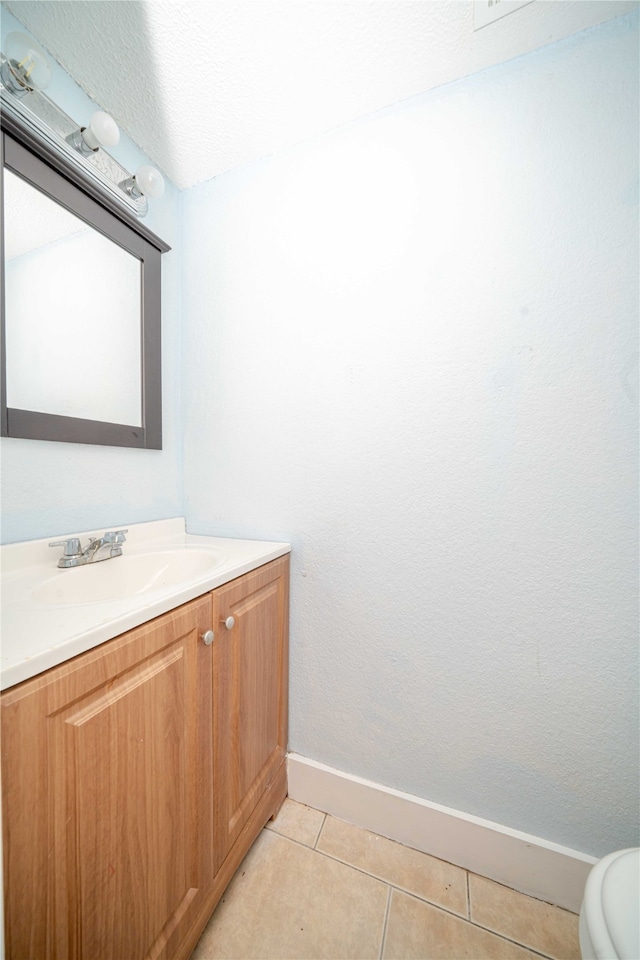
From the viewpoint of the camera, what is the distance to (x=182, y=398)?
1.33m


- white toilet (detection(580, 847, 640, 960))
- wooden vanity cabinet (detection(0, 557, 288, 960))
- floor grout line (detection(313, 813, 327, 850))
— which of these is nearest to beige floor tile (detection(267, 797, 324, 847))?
floor grout line (detection(313, 813, 327, 850))

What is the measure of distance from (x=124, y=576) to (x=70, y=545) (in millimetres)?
169

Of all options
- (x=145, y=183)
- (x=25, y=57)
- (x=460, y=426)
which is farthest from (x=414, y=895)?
(x=25, y=57)

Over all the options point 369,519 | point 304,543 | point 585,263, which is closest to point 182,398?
point 304,543

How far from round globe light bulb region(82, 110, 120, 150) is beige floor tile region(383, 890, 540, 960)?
208 centimetres

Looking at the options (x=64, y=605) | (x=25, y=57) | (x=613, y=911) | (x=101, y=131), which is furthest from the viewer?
(x=101, y=131)

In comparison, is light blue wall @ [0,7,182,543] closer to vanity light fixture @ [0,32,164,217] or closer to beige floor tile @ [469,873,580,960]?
vanity light fixture @ [0,32,164,217]

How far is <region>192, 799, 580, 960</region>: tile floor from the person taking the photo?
0.78 meters

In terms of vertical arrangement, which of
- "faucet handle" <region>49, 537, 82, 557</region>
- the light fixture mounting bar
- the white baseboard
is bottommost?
the white baseboard

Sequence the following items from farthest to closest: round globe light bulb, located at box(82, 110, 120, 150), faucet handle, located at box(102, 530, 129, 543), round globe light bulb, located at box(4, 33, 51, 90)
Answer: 1. faucet handle, located at box(102, 530, 129, 543)
2. round globe light bulb, located at box(82, 110, 120, 150)
3. round globe light bulb, located at box(4, 33, 51, 90)

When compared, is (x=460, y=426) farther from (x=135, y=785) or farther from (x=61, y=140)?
(x=61, y=140)

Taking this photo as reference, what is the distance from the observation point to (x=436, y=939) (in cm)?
80

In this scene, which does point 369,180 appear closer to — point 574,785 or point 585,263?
point 585,263

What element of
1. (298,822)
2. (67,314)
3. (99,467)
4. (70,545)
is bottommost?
(298,822)
